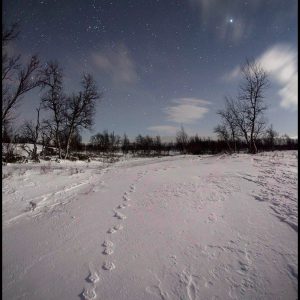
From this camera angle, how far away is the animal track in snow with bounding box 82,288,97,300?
9.81ft

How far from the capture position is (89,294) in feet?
9.97

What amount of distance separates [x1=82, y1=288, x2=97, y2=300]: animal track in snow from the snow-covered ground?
0.01 meters

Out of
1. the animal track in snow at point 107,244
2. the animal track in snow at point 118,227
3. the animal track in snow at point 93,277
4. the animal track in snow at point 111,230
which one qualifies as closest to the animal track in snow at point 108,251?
the animal track in snow at point 107,244

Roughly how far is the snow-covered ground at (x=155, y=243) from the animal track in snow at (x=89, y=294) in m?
0.01

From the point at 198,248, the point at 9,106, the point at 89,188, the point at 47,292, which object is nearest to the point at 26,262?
the point at 47,292

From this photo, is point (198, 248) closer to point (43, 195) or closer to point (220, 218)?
point (220, 218)

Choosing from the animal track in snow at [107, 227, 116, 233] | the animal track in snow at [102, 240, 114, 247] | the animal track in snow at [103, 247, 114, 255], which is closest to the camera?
the animal track in snow at [103, 247, 114, 255]

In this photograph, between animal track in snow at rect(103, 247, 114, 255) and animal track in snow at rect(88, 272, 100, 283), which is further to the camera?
animal track in snow at rect(103, 247, 114, 255)

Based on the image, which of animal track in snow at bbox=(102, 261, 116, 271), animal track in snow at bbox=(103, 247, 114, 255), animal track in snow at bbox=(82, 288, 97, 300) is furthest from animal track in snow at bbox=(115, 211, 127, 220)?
animal track in snow at bbox=(82, 288, 97, 300)

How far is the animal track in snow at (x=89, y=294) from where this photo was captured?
2.99 m

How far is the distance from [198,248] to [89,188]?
527cm

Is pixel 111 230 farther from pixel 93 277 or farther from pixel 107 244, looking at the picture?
pixel 93 277

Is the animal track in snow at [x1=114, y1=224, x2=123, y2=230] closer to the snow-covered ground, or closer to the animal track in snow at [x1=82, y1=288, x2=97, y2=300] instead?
the snow-covered ground

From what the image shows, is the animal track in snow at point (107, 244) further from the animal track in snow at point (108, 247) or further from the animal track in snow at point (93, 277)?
the animal track in snow at point (93, 277)
